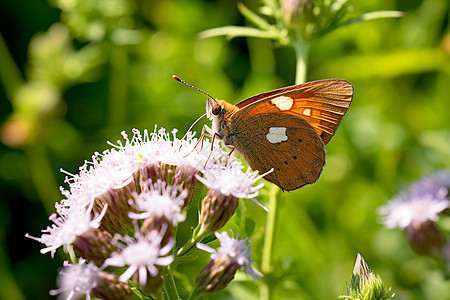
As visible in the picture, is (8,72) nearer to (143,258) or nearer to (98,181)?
(98,181)

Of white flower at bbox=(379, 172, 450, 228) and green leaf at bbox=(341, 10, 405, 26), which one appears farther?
white flower at bbox=(379, 172, 450, 228)

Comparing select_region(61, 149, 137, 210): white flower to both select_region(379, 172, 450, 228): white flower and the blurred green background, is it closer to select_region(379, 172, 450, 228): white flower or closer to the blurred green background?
the blurred green background

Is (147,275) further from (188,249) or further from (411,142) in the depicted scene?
(411,142)

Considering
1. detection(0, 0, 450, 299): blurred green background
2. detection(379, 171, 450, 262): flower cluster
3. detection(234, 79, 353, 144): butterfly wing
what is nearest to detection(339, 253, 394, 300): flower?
detection(234, 79, 353, 144): butterfly wing

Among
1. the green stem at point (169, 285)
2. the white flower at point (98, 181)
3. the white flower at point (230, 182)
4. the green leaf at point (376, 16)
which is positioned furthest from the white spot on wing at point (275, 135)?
the green stem at point (169, 285)

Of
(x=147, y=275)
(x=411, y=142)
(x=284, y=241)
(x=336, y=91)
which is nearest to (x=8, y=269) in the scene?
(x=284, y=241)

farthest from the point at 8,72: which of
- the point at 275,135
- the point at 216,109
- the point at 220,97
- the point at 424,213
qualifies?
the point at 424,213
